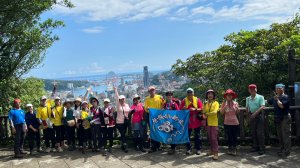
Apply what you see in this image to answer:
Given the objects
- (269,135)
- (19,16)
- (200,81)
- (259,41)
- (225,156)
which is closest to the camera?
(225,156)

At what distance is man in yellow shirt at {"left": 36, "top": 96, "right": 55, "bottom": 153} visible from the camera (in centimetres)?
950

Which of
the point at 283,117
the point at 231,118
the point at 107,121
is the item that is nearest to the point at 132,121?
the point at 107,121

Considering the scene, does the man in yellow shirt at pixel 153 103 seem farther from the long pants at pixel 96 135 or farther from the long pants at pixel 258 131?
the long pants at pixel 258 131

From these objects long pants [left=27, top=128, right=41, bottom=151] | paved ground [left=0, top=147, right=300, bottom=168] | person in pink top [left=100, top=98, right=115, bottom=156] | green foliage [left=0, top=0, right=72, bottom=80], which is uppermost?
green foliage [left=0, top=0, right=72, bottom=80]

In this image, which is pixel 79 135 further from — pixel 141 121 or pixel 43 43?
pixel 43 43

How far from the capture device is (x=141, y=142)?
9102mm

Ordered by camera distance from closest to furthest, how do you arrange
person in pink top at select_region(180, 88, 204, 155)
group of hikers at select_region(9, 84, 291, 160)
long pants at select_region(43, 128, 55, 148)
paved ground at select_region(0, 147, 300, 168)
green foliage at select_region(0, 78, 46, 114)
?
paved ground at select_region(0, 147, 300, 168) < group of hikers at select_region(9, 84, 291, 160) < person in pink top at select_region(180, 88, 204, 155) < long pants at select_region(43, 128, 55, 148) < green foliage at select_region(0, 78, 46, 114)

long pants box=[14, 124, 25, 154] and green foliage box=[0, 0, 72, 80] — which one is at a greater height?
green foliage box=[0, 0, 72, 80]

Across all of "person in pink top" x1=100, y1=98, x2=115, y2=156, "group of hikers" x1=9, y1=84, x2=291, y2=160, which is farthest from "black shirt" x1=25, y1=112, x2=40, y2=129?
"person in pink top" x1=100, y1=98, x2=115, y2=156

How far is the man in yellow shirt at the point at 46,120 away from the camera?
950 cm

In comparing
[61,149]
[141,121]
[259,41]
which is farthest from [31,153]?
[259,41]

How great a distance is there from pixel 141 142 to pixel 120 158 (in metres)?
0.88

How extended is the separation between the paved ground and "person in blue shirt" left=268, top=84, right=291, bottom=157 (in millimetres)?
242

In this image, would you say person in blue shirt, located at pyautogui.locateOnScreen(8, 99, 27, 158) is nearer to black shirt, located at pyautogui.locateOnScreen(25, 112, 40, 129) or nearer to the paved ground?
black shirt, located at pyautogui.locateOnScreen(25, 112, 40, 129)
